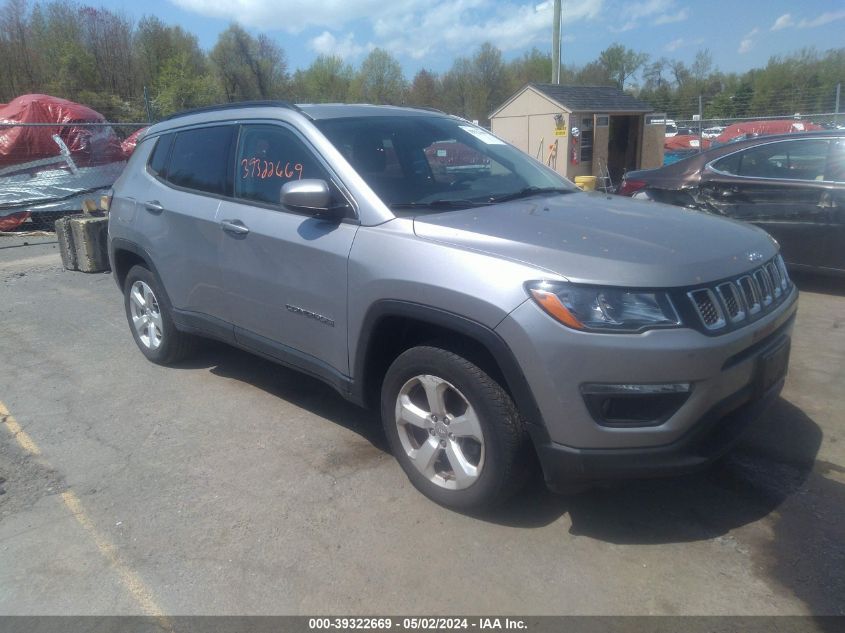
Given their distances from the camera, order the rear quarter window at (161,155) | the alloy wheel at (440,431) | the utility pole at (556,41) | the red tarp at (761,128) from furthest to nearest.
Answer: the red tarp at (761,128) → the utility pole at (556,41) → the rear quarter window at (161,155) → the alloy wheel at (440,431)

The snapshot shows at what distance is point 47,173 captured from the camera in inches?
542

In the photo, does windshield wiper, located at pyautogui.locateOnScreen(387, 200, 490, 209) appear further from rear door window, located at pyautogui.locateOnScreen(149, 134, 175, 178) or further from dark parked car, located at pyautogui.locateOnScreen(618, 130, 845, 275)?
dark parked car, located at pyautogui.locateOnScreen(618, 130, 845, 275)

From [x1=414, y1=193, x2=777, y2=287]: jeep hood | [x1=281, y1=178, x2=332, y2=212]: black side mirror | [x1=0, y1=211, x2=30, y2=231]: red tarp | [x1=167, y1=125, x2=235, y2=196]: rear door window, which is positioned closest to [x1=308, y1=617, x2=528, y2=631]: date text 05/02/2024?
[x1=414, y1=193, x2=777, y2=287]: jeep hood

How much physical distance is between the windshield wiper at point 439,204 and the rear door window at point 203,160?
138 centimetres

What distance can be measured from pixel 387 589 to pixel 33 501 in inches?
80.3

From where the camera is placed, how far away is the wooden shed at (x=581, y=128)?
581 inches

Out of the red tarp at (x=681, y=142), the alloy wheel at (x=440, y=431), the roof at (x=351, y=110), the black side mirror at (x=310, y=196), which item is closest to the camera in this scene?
the alloy wheel at (x=440, y=431)

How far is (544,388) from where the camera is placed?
9.10 ft

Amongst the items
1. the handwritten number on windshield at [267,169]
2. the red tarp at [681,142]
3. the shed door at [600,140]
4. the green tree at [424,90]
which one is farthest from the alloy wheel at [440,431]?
the green tree at [424,90]

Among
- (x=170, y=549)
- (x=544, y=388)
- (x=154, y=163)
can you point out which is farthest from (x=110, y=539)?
(x=154, y=163)

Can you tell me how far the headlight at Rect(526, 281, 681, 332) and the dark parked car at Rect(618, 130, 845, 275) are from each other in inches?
182

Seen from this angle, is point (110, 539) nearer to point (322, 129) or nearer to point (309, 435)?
point (309, 435)

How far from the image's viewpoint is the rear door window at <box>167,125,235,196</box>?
446 centimetres

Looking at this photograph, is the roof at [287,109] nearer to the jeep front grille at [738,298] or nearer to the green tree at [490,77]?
the jeep front grille at [738,298]
